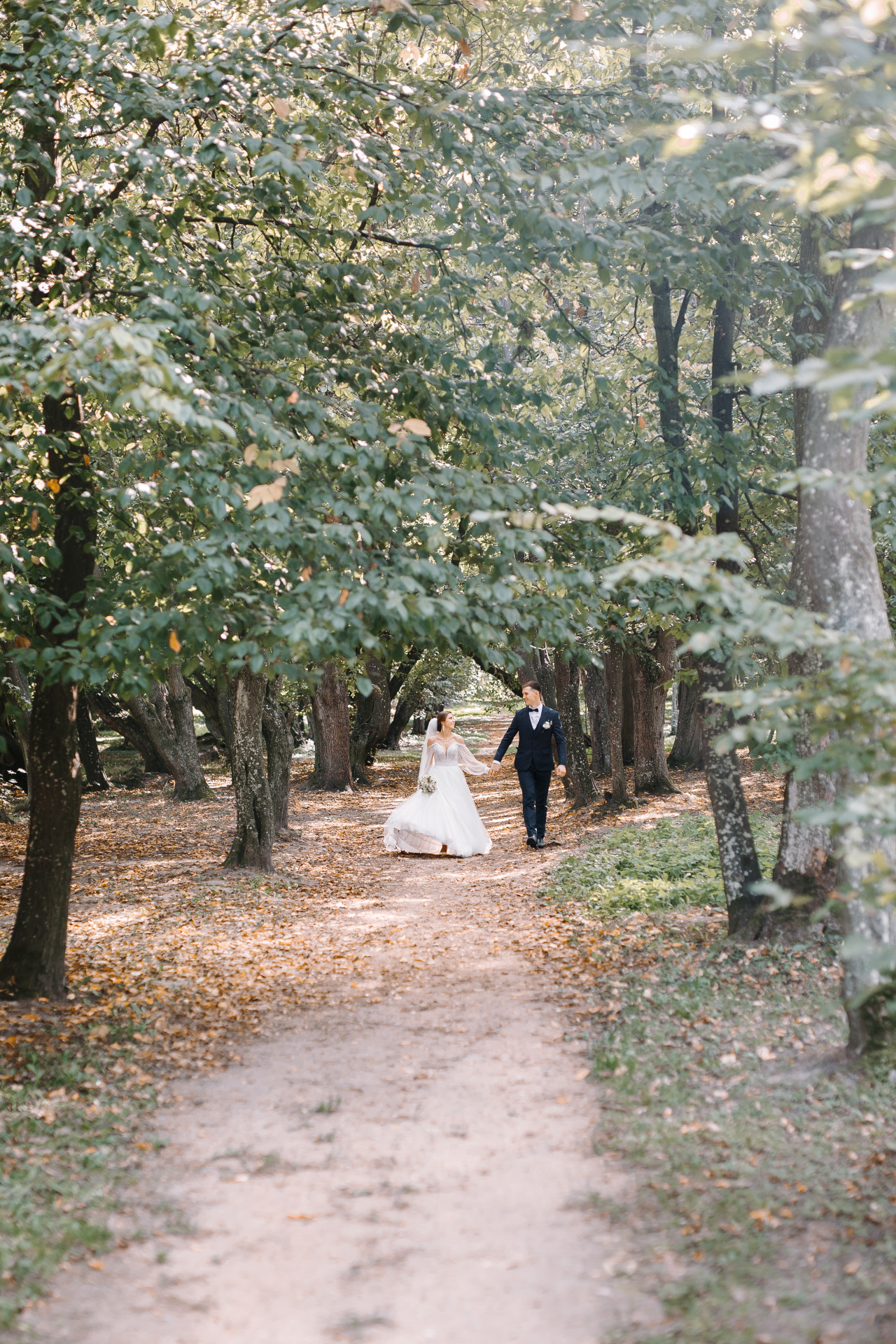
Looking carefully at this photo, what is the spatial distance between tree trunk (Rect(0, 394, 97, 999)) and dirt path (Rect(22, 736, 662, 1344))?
1.72m

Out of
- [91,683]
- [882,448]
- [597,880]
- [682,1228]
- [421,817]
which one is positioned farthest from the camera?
[421,817]

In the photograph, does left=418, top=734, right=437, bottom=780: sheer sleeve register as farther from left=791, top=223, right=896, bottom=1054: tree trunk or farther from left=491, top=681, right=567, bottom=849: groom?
left=791, top=223, right=896, bottom=1054: tree trunk

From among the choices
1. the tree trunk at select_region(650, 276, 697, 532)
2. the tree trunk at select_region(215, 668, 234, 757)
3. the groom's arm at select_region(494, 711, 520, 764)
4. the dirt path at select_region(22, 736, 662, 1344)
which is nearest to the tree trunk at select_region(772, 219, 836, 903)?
the tree trunk at select_region(650, 276, 697, 532)

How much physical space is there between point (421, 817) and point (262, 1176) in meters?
9.57

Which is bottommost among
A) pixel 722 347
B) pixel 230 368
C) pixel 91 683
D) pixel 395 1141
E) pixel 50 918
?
pixel 395 1141

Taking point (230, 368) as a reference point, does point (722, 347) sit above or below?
above

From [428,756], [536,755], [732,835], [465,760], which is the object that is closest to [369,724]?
[465,760]

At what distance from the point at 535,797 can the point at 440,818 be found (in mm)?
1318

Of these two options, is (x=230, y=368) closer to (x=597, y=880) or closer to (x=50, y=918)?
(x=50, y=918)

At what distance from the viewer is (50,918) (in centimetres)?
700

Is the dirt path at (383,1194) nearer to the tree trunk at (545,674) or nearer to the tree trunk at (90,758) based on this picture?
the tree trunk at (545,674)

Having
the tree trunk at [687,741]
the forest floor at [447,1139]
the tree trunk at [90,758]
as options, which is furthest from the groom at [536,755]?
the tree trunk at [90,758]

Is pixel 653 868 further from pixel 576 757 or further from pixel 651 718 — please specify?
pixel 651 718

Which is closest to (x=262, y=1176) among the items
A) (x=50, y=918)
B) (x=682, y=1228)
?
(x=682, y=1228)
